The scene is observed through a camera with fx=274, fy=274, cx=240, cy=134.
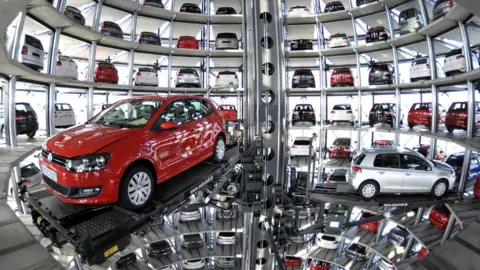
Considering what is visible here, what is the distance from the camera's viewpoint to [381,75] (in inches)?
451

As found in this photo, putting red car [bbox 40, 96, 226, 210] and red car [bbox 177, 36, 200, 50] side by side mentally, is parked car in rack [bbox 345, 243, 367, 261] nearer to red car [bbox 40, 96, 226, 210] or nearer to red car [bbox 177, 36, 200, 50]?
red car [bbox 40, 96, 226, 210]

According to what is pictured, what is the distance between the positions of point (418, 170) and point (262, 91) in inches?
220

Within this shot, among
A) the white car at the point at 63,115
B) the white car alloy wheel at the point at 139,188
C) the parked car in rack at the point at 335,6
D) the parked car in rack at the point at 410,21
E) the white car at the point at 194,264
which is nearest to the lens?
the white car alloy wheel at the point at 139,188

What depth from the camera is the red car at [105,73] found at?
1108 cm

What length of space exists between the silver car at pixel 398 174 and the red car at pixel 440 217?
74cm

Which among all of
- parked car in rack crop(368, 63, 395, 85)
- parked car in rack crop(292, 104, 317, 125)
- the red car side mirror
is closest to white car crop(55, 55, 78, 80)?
the red car side mirror

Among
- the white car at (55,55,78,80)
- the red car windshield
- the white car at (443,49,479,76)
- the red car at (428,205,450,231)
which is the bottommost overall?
the red car at (428,205,450,231)

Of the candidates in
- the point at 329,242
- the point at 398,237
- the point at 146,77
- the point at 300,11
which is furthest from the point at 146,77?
the point at 398,237

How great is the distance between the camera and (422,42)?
412 inches

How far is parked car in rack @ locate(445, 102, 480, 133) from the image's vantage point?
8078 mm

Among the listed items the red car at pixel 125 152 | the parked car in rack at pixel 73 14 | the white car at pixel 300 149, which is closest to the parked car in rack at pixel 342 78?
the white car at pixel 300 149

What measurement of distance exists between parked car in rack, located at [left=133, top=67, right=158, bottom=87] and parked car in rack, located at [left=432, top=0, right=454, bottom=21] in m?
10.8

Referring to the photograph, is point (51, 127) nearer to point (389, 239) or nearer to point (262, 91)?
point (262, 91)

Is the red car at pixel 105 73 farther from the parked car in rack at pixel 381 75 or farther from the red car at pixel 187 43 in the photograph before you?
the parked car in rack at pixel 381 75
